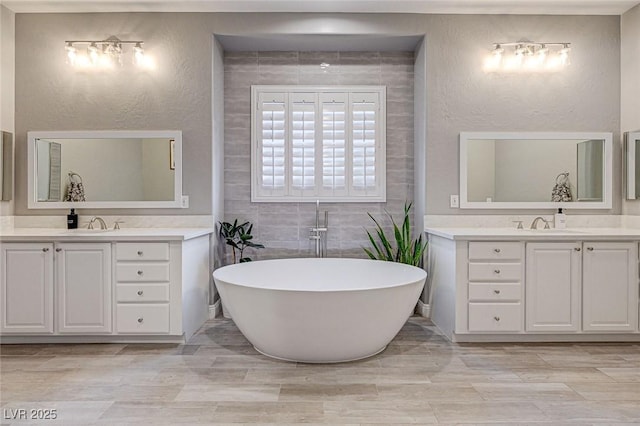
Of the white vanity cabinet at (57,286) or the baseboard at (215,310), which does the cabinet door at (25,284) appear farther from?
the baseboard at (215,310)

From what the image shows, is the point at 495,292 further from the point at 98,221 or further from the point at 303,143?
the point at 98,221

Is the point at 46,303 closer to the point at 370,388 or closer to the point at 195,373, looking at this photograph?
the point at 195,373

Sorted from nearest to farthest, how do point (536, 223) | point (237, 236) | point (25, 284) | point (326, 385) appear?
point (326, 385)
point (25, 284)
point (536, 223)
point (237, 236)

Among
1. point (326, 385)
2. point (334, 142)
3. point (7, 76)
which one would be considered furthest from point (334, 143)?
point (7, 76)

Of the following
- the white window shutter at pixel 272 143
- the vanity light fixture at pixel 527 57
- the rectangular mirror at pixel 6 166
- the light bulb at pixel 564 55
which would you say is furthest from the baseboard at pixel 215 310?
the light bulb at pixel 564 55

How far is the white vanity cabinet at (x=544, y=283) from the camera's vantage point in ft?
10.3

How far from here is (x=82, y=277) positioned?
3.10m

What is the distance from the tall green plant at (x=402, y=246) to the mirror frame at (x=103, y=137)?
5.86ft

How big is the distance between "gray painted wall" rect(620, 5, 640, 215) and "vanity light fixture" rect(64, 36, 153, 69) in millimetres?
4137

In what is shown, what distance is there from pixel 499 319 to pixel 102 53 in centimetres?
390

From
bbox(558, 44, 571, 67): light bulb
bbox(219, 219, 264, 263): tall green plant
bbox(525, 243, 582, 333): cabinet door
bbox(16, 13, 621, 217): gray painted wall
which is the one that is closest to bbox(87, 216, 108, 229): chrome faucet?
bbox(16, 13, 621, 217): gray painted wall

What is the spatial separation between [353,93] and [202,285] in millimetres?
2264

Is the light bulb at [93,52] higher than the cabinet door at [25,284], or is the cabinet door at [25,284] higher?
the light bulb at [93,52]

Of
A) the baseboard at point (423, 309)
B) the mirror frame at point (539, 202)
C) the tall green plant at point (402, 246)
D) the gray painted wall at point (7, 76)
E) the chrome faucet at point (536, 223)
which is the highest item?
the gray painted wall at point (7, 76)
